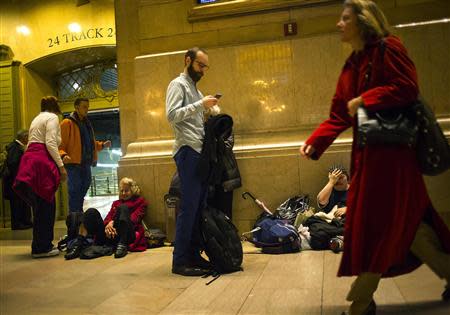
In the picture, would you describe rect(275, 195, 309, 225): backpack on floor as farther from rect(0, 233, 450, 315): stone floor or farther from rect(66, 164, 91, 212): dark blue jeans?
rect(66, 164, 91, 212): dark blue jeans

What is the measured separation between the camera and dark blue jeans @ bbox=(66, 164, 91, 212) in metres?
6.24

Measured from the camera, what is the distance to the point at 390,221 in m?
2.41

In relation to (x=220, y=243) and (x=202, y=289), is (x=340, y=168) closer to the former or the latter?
(x=220, y=243)

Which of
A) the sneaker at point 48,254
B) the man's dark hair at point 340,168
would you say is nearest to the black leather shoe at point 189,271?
the man's dark hair at point 340,168

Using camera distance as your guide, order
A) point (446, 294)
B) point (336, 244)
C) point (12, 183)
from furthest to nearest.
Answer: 1. point (12, 183)
2. point (336, 244)
3. point (446, 294)

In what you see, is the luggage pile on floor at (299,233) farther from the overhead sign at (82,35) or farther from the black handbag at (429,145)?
the overhead sign at (82,35)

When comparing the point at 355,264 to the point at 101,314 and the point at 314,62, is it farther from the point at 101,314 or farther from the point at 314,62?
the point at 314,62

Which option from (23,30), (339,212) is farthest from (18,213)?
(339,212)

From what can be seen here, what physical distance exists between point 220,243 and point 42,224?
8.70ft

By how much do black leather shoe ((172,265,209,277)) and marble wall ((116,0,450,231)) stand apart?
5.97ft

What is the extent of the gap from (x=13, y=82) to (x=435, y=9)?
7.96 metres

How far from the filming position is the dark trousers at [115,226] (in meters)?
5.45

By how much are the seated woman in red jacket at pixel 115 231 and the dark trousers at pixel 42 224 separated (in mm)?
369

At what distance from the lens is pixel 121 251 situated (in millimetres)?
5242
